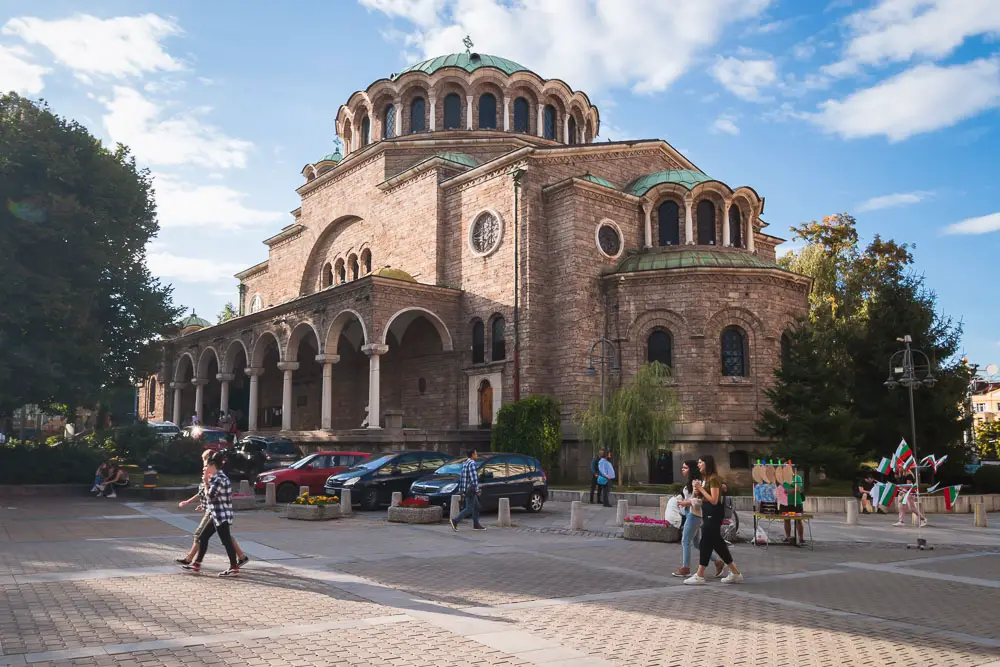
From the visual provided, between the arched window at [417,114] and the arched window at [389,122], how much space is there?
98 cm

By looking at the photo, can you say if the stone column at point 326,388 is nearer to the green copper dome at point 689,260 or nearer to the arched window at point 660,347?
the green copper dome at point 689,260

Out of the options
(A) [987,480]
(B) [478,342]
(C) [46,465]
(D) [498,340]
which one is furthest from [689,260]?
(C) [46,465]

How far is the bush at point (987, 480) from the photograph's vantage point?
24516 mm

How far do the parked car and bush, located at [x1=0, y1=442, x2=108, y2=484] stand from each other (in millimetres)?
6526

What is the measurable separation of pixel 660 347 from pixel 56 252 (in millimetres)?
20494

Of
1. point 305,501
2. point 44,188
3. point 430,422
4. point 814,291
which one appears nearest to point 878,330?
point 814,291

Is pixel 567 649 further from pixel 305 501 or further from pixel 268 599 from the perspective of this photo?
pixel 305 501

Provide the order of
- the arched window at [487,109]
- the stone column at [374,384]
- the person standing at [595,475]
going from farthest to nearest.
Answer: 1. the arched window at [487,109]
2. the stone column at [374,384]
3. the person standing at [595,475]

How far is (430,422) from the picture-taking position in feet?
105

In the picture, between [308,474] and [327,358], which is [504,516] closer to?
[308,474]

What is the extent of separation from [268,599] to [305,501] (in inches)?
365

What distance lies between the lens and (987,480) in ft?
80.9

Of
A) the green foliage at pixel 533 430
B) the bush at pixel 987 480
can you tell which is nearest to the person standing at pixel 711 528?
the green foliage at pixel 533 430

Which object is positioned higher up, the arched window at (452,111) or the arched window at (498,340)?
the arched window at (452,111)
